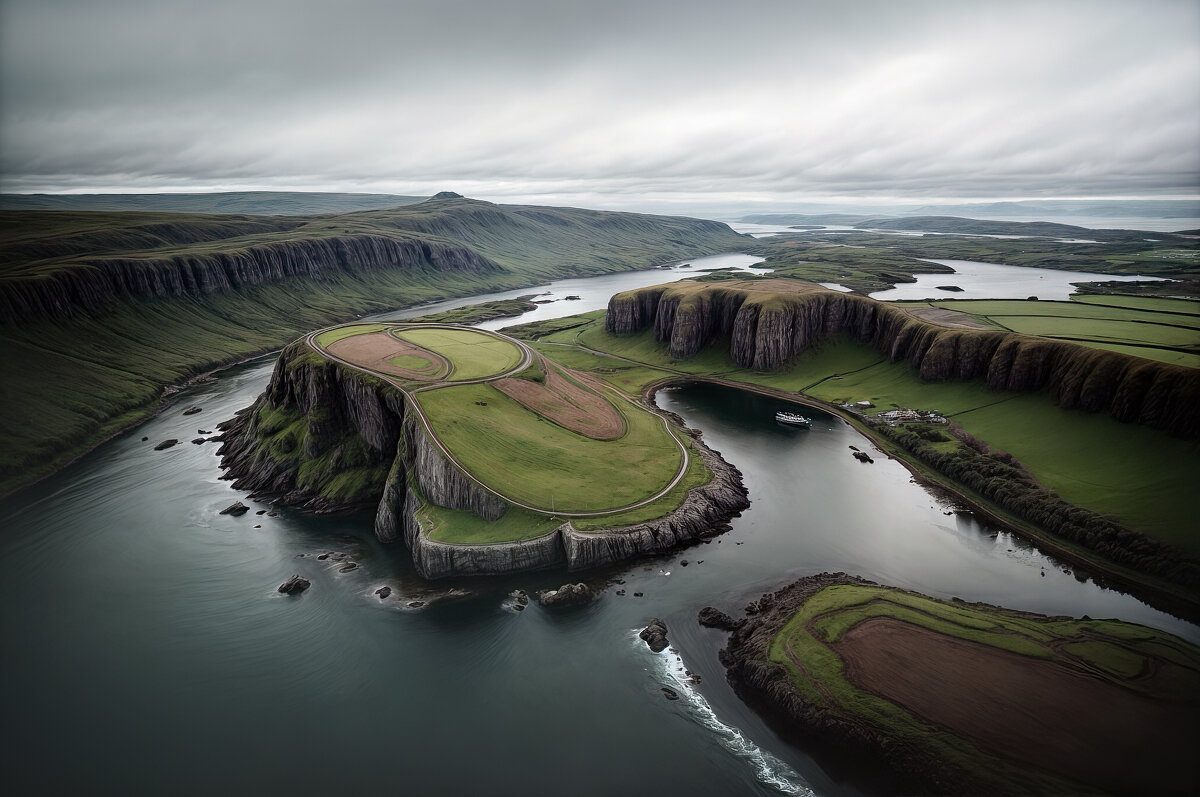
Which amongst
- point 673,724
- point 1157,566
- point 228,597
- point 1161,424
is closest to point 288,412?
point 228,597

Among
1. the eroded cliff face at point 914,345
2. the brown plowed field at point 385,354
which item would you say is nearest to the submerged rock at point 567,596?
the brown plowed field at point 385,354

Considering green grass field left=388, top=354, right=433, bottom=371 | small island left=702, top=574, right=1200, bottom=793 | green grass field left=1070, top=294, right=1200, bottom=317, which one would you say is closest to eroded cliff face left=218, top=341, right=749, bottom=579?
green grass field left=388, top=354, right=433, bottom=371

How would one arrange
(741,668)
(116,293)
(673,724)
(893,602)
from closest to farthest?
(673,724) → (741,668) → (893,602) → (116,293)

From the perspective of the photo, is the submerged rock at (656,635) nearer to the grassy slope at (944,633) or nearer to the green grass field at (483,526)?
the grassy slope at (944,633)

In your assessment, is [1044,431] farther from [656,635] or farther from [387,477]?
[387,477]

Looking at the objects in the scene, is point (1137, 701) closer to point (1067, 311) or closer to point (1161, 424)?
point (1161, 424)

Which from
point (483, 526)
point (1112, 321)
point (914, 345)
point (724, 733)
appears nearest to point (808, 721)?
point (724, 733)

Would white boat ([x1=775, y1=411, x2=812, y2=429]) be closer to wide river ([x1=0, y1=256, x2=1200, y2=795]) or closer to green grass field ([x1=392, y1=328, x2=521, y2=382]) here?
wide river ([x1=0, y1=256, x2=1200, y2=795])
